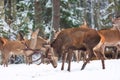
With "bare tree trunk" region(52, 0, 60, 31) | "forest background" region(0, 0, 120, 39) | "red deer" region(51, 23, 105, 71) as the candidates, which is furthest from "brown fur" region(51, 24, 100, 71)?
"forest background" region(0, 0, 120, 39)

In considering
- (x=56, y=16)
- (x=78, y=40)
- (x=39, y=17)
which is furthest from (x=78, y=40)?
(x=39, y=17)

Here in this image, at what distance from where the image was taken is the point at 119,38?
16.6 metres

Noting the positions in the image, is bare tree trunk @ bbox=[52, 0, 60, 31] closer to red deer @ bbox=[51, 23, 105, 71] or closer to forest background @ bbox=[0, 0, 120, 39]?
forest background @ bbox=[0, 0, 120, 39]

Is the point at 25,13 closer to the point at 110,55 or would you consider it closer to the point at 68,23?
the point at 68,23

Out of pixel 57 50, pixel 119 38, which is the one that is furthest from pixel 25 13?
pixel 57 50

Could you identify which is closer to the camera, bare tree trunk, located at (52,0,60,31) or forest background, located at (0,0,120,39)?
bare tree trunk, located at (52,0,60,31)

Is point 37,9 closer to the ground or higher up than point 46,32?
higher up

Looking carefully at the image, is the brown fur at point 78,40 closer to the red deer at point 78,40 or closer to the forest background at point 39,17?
the red deer at point 78,40

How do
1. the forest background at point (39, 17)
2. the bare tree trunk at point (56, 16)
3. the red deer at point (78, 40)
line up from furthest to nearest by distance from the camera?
the forest background at point (39, 17), the bare tree trunk at point (56, 16), the red deer at point (78, 40)

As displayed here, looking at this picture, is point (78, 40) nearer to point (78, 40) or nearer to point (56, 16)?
point (78, 40)

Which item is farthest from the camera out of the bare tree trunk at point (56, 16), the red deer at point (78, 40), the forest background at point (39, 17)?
the forest background at point (39, 17)

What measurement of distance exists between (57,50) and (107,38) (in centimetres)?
566

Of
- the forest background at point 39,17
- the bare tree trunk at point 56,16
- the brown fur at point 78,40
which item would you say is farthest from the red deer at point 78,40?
the forest background at point 39,17

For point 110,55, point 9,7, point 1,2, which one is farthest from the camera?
point 9,7
